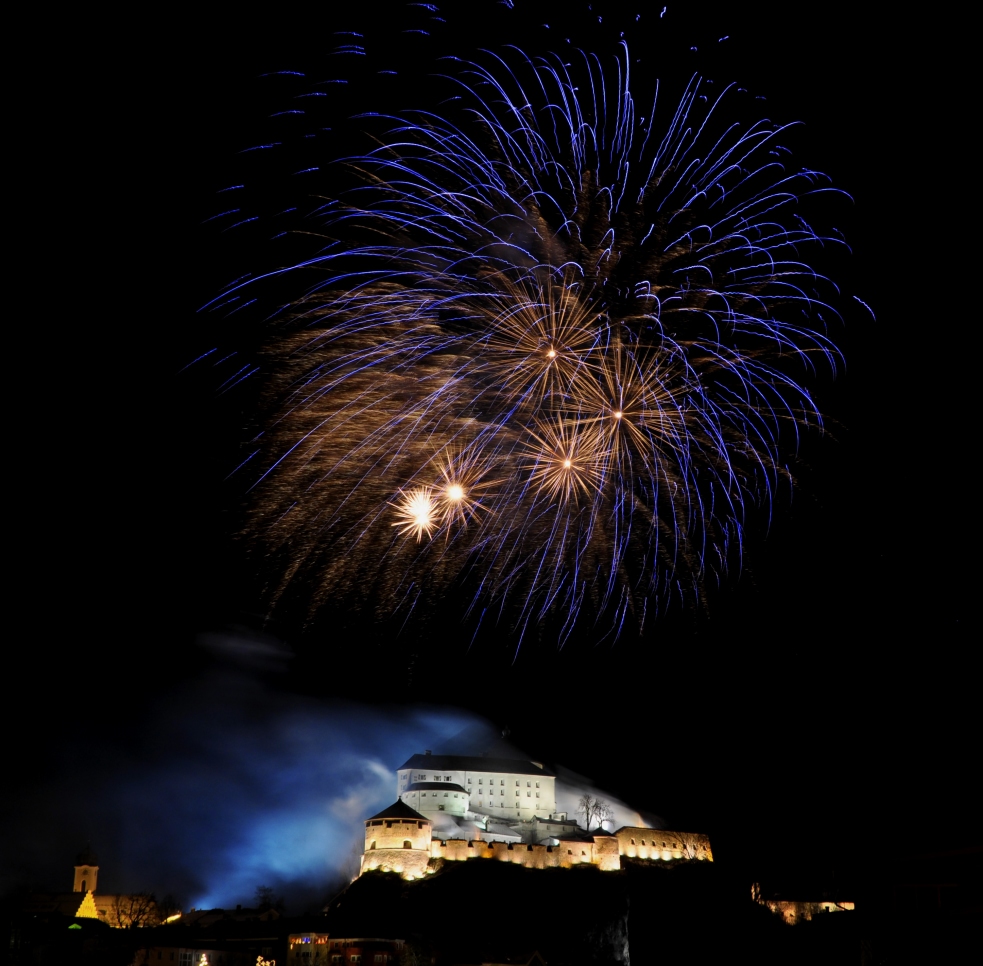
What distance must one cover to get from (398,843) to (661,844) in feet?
55.7

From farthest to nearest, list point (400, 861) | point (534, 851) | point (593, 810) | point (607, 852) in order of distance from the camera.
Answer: point (593, 810) → point (607, 852) → point (534, 851) → point (400, 861)

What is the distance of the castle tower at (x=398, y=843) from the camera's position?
48219mm

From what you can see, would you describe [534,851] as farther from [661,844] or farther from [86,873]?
[86,873]

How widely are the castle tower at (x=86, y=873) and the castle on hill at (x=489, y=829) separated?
2176 centimetres

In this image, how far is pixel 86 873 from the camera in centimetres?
6325

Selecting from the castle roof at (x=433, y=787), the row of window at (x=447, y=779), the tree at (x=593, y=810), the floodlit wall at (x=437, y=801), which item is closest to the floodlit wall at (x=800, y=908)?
the tree at (x=593, y=810)

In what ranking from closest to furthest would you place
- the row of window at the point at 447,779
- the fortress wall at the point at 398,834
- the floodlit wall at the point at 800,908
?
1. the fortress wall at the point at 398,834
2. the floodlit wall at the point at 800,908
3. the row of window at the point at 447,779

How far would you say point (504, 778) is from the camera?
64000 millimetres

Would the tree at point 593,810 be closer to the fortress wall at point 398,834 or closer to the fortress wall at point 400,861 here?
the fortress wall at point 398,834

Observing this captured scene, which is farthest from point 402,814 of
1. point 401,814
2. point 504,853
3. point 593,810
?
→ point 593,810

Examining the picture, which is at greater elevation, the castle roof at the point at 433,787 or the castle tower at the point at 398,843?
the castle roof at the point at 433,787

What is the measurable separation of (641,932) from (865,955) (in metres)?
20.8

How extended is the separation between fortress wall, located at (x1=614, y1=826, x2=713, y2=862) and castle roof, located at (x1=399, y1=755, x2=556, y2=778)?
11.1 m

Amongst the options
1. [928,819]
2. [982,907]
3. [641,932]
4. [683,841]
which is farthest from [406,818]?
[982,907]
